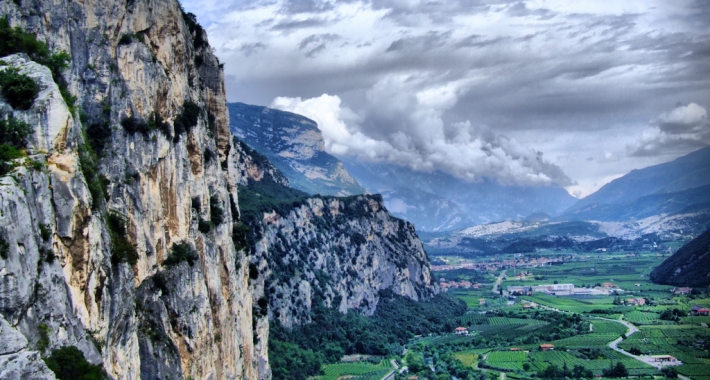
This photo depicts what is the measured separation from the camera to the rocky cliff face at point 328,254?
11444cm

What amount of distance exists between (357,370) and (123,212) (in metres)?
73.9

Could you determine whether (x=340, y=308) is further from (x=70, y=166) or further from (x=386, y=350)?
(x=70, y=166)

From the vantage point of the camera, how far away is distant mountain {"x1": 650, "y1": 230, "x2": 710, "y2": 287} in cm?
16550

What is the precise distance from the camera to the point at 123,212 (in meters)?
39.8

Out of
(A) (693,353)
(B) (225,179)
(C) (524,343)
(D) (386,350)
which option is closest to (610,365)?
(A) (693,353)

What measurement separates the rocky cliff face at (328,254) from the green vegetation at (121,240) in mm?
36374

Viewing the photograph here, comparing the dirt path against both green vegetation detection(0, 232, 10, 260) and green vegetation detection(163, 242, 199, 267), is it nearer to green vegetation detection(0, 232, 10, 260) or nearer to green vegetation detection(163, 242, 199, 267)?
green vegetation detection(163, 242, 199, 267)

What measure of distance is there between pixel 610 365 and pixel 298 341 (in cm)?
4962

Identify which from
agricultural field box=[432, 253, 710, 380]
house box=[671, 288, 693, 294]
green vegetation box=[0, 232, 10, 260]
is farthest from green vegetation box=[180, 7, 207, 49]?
house box=[671, 288, 693, 294]

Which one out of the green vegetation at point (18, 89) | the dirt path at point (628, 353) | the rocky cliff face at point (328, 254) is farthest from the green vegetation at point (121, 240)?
the dirt path at point (628, 353)

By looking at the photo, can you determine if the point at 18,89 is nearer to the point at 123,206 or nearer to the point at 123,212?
the point at 123,206

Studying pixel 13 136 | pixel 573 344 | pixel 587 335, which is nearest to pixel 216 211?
pixel 13 136

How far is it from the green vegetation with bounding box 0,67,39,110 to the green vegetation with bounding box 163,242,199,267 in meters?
16.4

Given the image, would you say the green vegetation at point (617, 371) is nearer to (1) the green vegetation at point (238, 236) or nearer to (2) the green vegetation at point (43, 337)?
(1) the green vegetation at point (238, 236)
